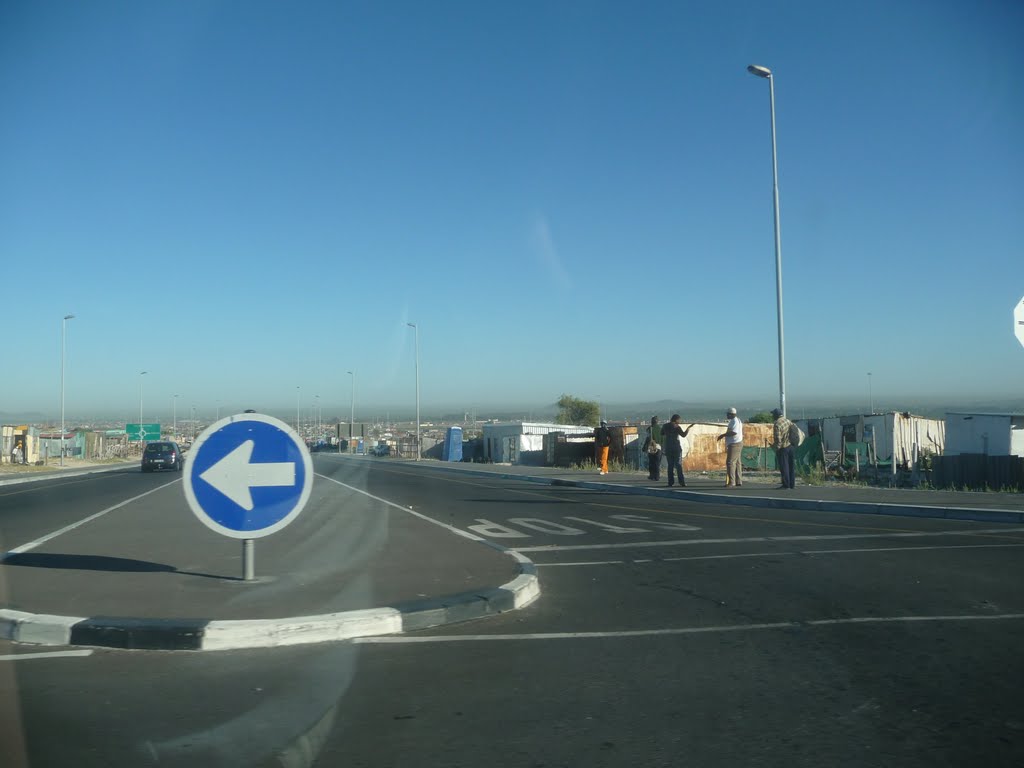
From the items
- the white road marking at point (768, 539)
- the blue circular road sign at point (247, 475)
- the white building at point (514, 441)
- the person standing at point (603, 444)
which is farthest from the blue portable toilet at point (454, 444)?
the blue circular road sign at point (247, 475)

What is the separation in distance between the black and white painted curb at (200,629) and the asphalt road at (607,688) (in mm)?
150

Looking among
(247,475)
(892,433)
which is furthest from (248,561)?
(892,433)

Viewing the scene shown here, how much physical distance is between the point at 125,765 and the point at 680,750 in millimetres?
2493

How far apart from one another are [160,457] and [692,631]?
40146 mm

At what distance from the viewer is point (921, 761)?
3.94 meters

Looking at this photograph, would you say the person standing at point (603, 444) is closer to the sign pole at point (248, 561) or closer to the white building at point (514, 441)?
the white building at point (514, 441)

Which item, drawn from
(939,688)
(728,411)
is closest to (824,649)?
(939,688)

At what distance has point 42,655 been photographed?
5605mm

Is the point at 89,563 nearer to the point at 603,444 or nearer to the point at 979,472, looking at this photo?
the point at 603,444

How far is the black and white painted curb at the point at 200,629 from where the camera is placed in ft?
19.0

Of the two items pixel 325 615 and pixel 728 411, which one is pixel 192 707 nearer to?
pixel 325 615

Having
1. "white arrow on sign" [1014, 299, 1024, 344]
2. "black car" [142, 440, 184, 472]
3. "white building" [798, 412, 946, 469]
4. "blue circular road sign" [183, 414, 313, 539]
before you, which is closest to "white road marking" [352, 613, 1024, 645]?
"blue circular road sign" [183, 414, 313, 539]

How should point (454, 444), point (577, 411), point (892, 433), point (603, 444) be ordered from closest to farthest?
point (603, 444) < point (892, 433) < point (454, 444) < point (577, 411)

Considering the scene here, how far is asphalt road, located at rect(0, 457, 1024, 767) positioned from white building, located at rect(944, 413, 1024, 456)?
2368 centimetres
